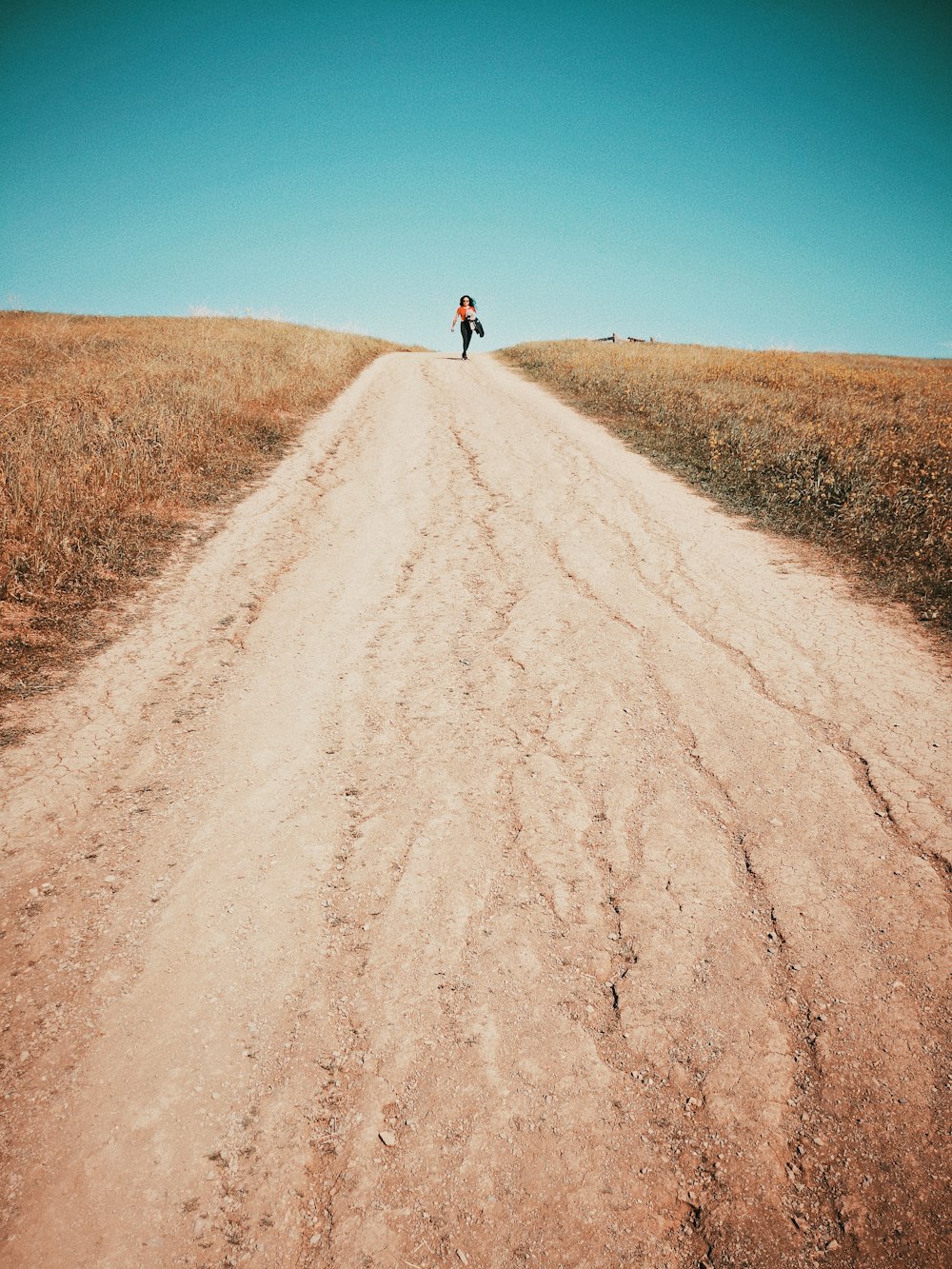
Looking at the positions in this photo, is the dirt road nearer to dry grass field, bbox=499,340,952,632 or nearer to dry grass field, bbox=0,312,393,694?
dry grass field, bbox=0,312,393,694

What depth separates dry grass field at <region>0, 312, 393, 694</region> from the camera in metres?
3.56

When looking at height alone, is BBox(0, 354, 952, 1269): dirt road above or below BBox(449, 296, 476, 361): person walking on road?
below

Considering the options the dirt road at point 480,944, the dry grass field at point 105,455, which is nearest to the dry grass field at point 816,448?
the dirt road at point 480,944

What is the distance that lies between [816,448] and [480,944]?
23.7ft

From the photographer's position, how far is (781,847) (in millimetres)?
2201

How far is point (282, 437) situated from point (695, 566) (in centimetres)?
559

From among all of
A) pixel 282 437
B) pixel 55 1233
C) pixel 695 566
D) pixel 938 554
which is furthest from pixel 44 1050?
pixel 282 437

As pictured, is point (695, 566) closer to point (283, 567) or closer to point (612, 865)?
point (612, 865)

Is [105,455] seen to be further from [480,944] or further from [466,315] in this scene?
[466,315]

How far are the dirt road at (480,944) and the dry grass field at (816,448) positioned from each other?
153 centimetres

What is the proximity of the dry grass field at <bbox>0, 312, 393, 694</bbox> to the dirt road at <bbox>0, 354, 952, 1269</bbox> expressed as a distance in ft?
2.19

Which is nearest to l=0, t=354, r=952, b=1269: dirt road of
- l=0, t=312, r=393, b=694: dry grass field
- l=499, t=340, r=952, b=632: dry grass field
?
l=0, t=312, r=393, b=694: dry grass field

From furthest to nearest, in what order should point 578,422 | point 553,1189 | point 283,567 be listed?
point 578,422
point 283,567
point 553,1189

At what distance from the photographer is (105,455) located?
519 cm
